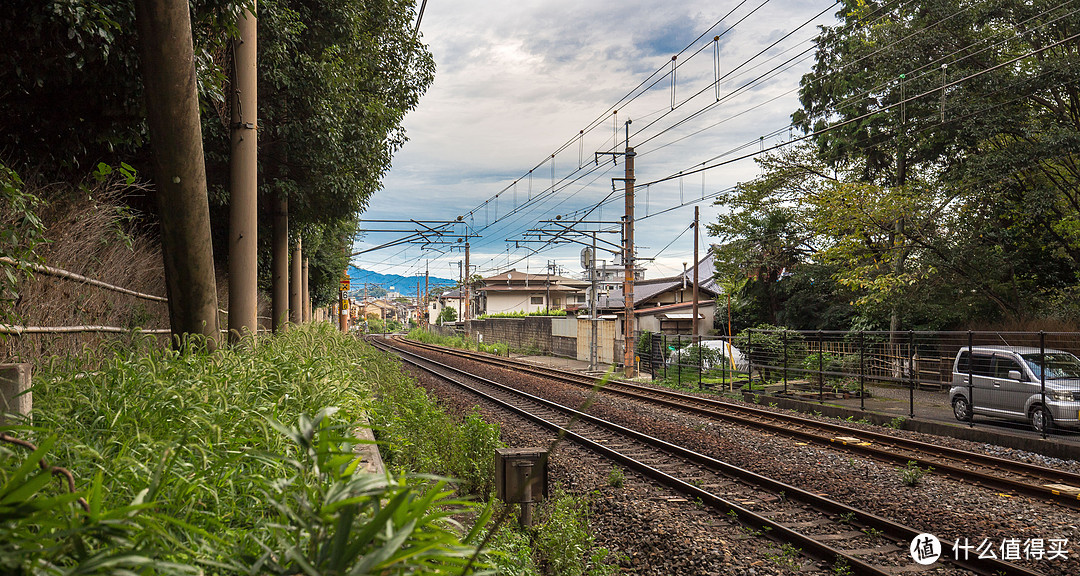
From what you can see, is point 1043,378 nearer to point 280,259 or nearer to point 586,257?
point 280,259

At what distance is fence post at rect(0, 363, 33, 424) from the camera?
2768mm

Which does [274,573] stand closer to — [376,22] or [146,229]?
[146,229]

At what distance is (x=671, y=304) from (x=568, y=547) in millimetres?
43236

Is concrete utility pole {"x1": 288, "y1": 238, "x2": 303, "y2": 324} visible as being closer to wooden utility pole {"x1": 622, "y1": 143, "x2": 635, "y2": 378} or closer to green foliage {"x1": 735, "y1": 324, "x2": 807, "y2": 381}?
wooden utility pole {"x1": 622, "y1": 143, "x2": 635, "y2": 378}

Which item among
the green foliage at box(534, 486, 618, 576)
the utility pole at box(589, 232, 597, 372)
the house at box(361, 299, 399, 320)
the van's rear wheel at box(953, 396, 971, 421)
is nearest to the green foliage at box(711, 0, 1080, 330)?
the van's rear wheel at box(953, 396, 971, 421)

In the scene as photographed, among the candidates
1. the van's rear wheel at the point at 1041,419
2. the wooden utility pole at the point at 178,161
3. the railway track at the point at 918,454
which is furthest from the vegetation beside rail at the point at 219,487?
the van's rear wheel at the point at 1041,419

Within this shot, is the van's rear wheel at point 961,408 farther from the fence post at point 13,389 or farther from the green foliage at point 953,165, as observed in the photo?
the fence post at point 13,389

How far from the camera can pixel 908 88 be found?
19.7 meters

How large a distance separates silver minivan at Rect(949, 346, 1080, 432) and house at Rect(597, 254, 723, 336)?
774 inches

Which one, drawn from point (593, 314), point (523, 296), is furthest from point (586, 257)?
point (523, 296)

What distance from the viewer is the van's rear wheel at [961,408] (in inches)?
497

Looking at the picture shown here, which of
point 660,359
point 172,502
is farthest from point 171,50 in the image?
point 660,359

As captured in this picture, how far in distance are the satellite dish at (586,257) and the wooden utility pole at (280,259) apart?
15704mm

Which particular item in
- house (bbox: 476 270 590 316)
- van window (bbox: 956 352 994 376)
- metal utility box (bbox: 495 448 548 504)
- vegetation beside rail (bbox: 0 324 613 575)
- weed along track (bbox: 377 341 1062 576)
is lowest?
weed along track (bbox: 377 341 1062 576)
